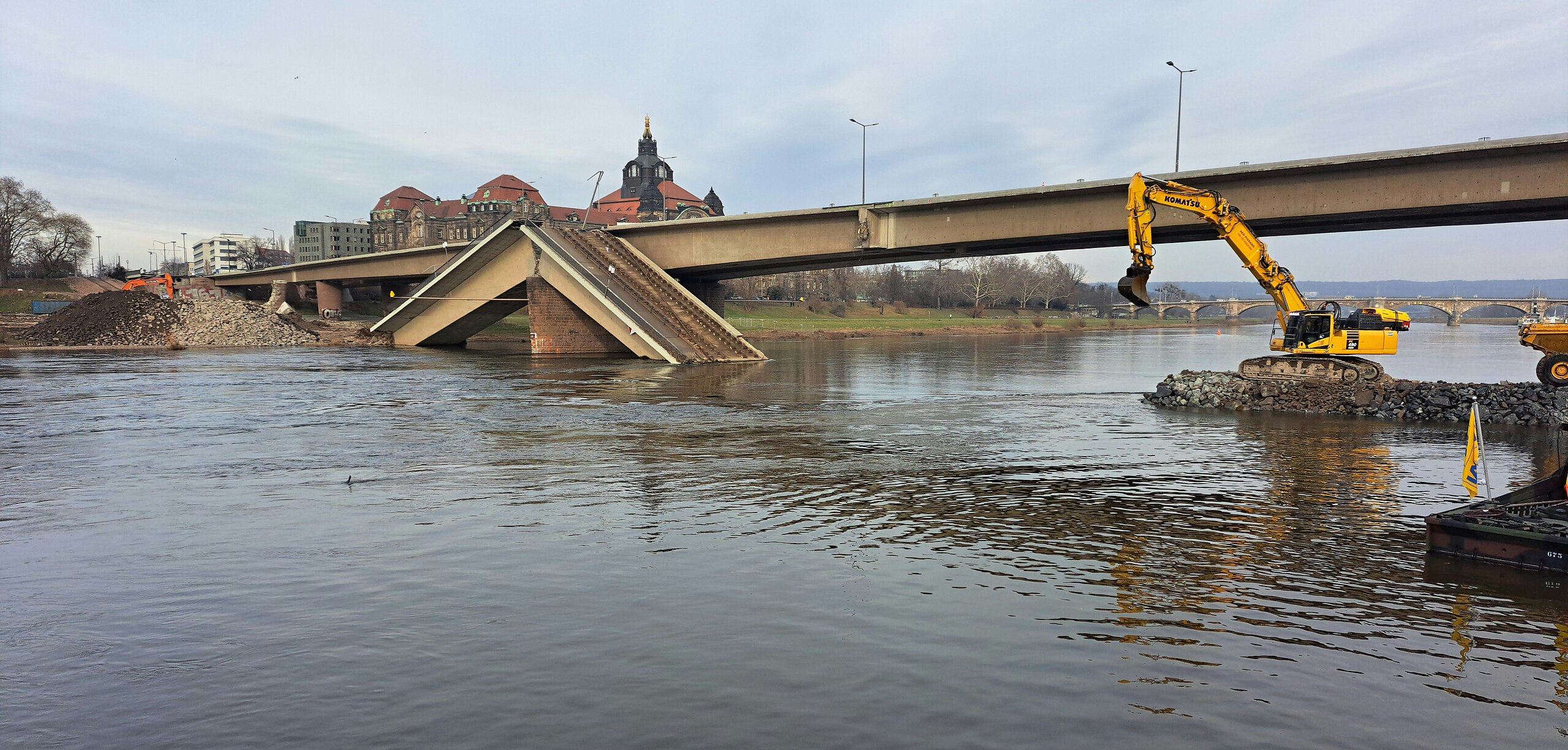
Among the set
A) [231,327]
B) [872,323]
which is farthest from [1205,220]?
[872,323]

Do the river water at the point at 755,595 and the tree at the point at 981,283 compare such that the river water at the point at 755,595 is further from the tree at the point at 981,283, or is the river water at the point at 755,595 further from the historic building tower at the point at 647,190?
the historic building tower at the point at 647,190

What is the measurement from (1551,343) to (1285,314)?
290 inches

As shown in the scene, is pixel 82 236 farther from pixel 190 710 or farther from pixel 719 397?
pixel 190 710

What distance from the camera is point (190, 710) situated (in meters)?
6.79

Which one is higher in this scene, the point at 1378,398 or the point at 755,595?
the point at 1378,398

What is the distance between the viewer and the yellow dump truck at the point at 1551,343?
80.6 feet

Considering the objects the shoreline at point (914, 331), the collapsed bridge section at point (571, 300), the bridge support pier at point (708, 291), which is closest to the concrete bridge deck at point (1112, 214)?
the bridge support pier at point (708, 291)

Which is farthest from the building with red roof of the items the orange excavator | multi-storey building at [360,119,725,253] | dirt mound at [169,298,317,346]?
dirt mound at [169,298,317,346]

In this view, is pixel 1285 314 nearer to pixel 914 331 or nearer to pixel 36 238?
pixel 914 331

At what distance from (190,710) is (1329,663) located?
357 inches

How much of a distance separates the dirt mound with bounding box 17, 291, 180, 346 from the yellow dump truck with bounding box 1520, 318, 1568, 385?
77.1m

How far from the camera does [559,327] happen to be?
55.3m

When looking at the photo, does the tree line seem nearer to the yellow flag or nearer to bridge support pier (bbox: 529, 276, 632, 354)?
bridge support pier (bbox: 529, 276, 632, 354)

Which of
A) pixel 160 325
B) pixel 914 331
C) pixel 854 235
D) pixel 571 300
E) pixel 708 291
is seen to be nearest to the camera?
pixel 854 235
